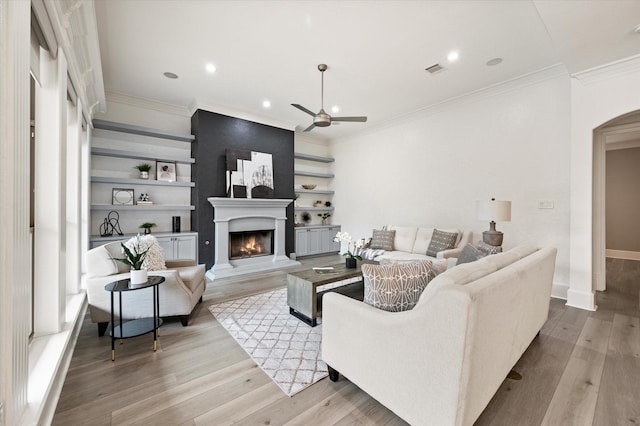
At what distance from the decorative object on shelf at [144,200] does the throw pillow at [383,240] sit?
13.6ft

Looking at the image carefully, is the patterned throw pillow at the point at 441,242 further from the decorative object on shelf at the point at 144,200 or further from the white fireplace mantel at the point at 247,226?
the decorative object on shelf at the point at 144,200

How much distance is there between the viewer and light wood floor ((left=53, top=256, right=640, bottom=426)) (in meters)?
1.61

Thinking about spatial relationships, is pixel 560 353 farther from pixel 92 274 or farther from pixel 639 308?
pixel 92 274

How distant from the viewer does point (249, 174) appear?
5402 mm

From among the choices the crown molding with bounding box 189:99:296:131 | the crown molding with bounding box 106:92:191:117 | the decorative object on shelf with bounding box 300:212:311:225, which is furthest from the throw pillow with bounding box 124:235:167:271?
the decorative object on shelf with bounding box 300:212:311:225

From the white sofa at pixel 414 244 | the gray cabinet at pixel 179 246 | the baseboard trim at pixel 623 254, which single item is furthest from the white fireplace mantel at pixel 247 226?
the baseboard trim at pixel 623 254

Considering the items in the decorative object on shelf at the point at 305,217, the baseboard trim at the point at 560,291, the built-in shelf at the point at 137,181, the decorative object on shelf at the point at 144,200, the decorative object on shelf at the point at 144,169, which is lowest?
the baseboard trim at the point at 560,291

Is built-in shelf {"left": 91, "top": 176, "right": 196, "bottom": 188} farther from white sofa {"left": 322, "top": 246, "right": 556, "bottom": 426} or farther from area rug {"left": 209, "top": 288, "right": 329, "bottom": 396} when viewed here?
white sofa {"left": 322, "top": 246, "right": 556, "bottom": 426}

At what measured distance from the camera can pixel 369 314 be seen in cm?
159

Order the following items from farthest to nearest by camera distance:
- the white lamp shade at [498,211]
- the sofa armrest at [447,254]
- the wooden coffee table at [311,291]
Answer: the sofa armrest at [447,254] < the white lamp shade at [498,211] < the wooden coffee table at [311,291]

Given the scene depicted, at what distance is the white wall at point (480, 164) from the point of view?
3725mm

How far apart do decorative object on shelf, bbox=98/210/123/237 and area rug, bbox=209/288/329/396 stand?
101 inches

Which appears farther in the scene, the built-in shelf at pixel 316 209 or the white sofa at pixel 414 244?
the built-in shelf at pixel 316 209

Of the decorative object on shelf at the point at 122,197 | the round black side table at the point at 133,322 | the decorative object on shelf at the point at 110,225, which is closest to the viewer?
the round black side table at the point at 133,322
